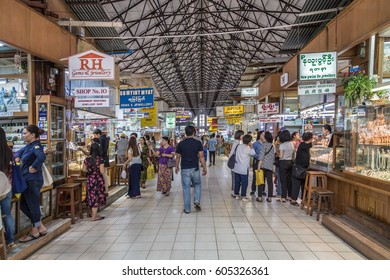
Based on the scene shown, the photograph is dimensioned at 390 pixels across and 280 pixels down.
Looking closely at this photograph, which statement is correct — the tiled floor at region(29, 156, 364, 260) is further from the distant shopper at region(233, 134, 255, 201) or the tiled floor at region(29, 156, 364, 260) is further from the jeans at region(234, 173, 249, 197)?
the distant shopper at region(233, 134, 255, 201)

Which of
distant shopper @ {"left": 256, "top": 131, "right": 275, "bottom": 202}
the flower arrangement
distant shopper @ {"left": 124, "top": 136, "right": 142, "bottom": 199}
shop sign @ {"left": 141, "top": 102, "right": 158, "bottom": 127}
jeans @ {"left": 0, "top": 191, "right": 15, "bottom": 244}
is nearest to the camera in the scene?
jeans @ {"left": 0, "top": 191, "right": 15, "bottom": 244}

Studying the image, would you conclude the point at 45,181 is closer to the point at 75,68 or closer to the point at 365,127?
the point at 75,68

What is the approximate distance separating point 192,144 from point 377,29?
3614mm

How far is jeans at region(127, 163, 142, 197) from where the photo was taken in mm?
6965

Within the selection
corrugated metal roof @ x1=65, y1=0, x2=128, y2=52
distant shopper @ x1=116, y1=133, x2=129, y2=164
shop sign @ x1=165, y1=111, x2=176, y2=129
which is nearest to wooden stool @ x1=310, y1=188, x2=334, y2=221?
distant shopper @ x1=116, y1=133, x2=129, y2=164

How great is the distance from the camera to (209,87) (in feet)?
128

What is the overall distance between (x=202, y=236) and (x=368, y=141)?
2907 millimetres

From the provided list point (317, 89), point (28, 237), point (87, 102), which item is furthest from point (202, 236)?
point (317, 89)

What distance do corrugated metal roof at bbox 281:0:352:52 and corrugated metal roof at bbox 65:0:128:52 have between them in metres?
4.49

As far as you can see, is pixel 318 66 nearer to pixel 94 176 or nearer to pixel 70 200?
pixel 94 176

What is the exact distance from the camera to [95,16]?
6812 millimetres

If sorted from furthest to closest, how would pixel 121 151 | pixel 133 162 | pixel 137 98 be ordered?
pixel 137 98 < pixel 121 151 < pixel 133 162
